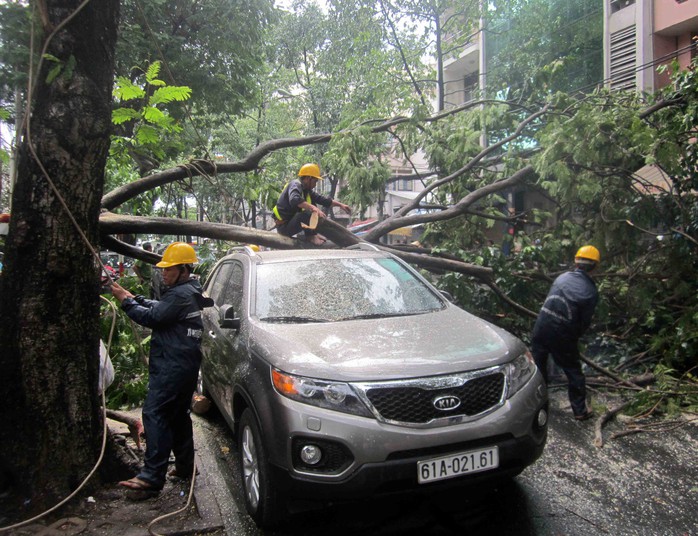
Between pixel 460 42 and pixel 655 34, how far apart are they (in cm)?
656

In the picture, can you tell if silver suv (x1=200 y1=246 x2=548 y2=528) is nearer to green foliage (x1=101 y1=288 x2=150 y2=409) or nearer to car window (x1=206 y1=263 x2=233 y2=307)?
car window (x1=206 y1=263 x2=233 y2=307)

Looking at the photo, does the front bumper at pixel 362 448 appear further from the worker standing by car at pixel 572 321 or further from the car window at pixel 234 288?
the worker standing by car at pixel 572 321

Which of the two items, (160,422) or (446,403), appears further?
(160,422)

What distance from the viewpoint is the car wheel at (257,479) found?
2871 millimetres

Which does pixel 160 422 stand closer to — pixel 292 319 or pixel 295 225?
pixel 292 319

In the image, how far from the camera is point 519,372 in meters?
3.12

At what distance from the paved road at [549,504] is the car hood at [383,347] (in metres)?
0.76

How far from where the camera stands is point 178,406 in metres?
3.53

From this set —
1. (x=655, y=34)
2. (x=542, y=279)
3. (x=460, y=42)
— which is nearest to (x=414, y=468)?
(x=542, y=279)

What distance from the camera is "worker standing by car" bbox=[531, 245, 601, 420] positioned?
498 centimetres

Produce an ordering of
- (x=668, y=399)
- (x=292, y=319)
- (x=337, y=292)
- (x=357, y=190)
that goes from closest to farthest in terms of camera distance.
Answer: (x=292, y=319) → (x=337, y=292) → (x=668, y=399) → (x=357, y=190)

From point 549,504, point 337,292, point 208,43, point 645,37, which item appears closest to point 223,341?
point 337,292

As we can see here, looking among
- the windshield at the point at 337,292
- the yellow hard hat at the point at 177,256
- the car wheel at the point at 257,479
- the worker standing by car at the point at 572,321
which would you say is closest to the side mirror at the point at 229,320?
the windshield at the point at 337,292

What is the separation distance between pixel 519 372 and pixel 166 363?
2249 millimetres
